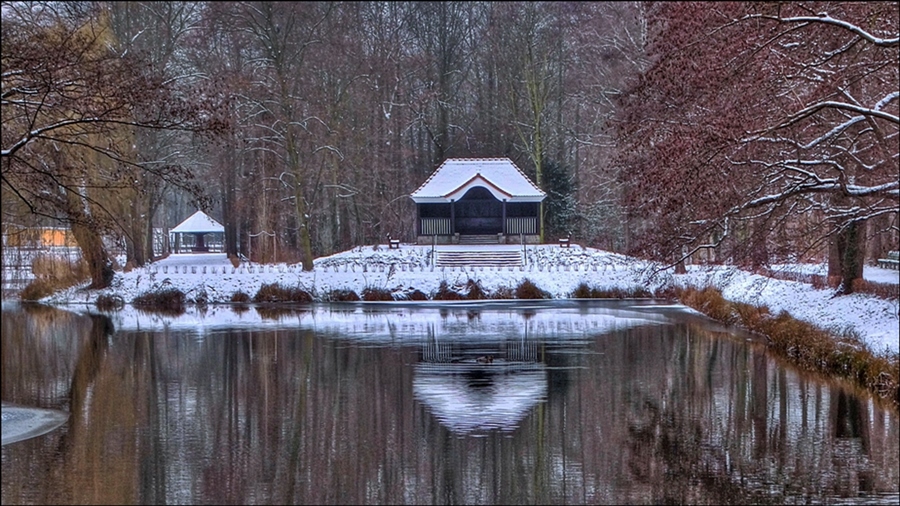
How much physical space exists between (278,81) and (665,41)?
30.1 metres

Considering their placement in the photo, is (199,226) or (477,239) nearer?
(477,239)

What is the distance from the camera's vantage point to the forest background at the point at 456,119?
16.6 meters

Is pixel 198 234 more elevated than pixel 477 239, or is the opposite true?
pixel 198 234

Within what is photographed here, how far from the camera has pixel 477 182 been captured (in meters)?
55.7

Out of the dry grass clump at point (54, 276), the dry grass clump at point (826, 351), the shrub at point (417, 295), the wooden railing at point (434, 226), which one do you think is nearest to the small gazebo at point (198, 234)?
the wooden railing at point (434, 226)

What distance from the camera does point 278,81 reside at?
4731 cm

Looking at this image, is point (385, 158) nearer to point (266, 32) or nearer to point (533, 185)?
point (533, 185)

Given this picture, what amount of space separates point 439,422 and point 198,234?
5684cm

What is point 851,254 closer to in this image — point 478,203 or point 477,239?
point 477,239

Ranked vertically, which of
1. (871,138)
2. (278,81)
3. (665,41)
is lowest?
(871,138)

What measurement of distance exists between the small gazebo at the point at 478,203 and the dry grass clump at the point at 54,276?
19.9 meters

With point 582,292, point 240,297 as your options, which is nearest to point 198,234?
point 240,297

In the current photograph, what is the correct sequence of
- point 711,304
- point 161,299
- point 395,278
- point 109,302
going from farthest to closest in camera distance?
point 395,278
point 161,299
point 109,302
point 711,304

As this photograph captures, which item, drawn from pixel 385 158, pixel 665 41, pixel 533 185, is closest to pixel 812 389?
pixel 665 41
